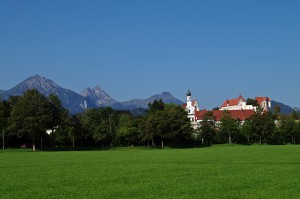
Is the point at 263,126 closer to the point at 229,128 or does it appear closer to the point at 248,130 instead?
the point at 248,130

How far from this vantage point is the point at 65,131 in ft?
328

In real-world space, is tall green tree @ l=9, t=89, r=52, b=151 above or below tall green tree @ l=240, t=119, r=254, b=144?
above

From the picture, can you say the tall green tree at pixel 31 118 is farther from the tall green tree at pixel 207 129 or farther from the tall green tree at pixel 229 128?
the tall green tree at pixel 229 128

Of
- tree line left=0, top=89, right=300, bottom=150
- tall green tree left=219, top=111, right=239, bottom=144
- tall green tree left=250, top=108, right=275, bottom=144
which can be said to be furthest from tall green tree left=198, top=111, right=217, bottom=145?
tall green tree left=250, top=108, right=275, bottom=144

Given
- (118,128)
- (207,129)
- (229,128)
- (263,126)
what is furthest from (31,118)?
(263,126)

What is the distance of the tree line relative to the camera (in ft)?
293

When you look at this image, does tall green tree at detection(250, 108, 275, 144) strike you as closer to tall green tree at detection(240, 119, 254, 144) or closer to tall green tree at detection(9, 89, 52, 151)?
tall green tree at detection(240, 119, 254, 144)

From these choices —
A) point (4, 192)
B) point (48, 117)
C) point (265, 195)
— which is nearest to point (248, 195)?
point (265, 195)

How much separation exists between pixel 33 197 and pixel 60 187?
327 centimetres

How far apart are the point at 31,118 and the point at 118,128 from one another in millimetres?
30196

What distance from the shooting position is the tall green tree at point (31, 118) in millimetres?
86875

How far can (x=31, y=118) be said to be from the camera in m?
86.5

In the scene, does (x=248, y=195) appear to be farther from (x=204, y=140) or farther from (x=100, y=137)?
(x=204, y=140)

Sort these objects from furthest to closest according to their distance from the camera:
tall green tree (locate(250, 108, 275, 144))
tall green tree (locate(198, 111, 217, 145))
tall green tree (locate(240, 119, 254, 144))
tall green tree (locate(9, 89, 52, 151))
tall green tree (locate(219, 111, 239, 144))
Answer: tall green tree (locate(198, 111, 217, 145)) → tall green tree (locate(240, 119, 254, 144)) → tall green tree (locate(219, 111, 239, 144)) → tall green tree (locate(250, 108, 275, 144)) → tall green tree (locate(9, 89, 52, 151))
